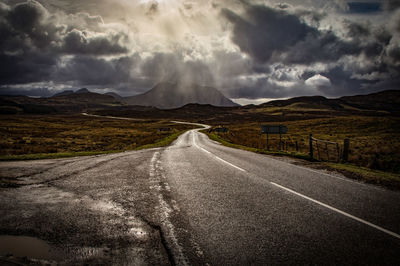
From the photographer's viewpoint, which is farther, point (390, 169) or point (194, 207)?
point (390, 169)

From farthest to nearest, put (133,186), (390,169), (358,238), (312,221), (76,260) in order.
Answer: (390,169), (133,186), (312,221), (358,238), (76,260)

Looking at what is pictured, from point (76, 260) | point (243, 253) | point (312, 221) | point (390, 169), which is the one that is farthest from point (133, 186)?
point (390, 169)

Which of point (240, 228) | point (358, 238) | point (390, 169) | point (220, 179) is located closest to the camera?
point (358, 238)

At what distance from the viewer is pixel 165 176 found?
28.8ft

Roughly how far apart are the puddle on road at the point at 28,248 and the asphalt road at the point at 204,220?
110mm

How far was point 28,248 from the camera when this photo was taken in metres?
3.33

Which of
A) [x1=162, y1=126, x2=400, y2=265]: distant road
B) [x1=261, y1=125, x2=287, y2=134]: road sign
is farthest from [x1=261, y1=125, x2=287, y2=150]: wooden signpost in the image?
[x1=162, y1=126, x2=400, y2=265]: distant road

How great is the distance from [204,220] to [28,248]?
2970 mm

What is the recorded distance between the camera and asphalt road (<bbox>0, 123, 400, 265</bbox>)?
3.30 meters

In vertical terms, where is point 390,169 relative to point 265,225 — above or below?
below

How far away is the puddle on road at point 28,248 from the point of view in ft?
10.3

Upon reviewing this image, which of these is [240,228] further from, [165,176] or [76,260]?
[165,176]

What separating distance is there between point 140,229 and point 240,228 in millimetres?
1900

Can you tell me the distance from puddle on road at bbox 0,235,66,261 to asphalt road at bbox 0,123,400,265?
0.11m
